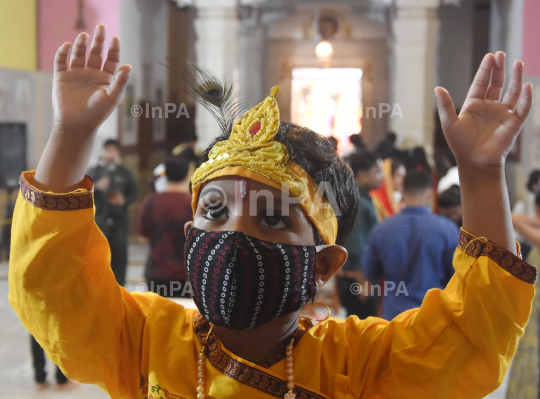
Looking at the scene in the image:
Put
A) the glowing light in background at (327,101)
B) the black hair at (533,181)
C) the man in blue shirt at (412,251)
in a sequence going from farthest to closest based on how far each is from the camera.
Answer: the glowing light in background at (327,101)
the black hair at (533,181)
the man in blue shirt at (412,251)

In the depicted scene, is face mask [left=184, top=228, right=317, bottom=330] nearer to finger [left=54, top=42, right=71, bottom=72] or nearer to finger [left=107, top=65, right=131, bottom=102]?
finger [left=107, top=65, right=131, bottom=102]

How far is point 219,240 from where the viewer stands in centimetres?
104

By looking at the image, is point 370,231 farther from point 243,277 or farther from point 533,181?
point 243,277

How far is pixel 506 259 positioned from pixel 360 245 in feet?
7.61

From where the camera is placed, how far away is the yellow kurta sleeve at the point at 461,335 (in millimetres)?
964

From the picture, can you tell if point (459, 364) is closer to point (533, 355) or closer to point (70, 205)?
point (70, 205)

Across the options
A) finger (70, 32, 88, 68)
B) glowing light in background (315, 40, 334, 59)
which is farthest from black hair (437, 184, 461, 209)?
glowing light in background (315, 40, 334, 59)

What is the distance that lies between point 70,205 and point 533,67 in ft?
20.5

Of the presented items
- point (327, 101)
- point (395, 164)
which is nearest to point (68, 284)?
point (395, 164)

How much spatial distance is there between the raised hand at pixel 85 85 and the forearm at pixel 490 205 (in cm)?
66

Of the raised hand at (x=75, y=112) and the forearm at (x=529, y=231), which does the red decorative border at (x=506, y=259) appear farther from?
the forearm at (x=529, y=231)

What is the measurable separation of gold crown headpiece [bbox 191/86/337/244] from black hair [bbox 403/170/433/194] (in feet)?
5.22

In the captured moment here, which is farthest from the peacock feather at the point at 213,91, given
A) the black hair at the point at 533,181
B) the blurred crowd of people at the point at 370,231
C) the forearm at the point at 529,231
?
the black hair at the point at 533,181

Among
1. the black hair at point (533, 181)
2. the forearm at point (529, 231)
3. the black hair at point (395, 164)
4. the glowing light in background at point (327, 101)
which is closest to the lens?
the forearm at point (529, 231)
